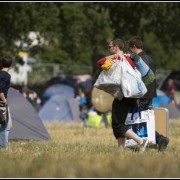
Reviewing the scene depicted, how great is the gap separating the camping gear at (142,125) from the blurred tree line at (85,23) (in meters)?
22.0

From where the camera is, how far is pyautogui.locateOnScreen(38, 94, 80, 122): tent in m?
25.0

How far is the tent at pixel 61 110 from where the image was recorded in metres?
25.0

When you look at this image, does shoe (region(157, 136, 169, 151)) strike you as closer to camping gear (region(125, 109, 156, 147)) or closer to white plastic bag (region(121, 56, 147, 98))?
camping gear (region(125, 109, 156, 147))

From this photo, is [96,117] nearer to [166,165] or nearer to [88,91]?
[88,91]

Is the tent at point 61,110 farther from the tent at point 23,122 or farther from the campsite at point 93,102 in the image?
the tent at point 23,122

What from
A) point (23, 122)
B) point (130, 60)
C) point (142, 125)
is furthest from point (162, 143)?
point (23, 122)

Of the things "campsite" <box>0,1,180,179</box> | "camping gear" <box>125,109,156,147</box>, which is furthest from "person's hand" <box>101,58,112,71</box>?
"camping gear" <box>125,109,156,147</box>

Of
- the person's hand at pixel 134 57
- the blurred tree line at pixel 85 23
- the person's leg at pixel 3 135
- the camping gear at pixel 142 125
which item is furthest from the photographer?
the blurred tree line at pixel 85 23

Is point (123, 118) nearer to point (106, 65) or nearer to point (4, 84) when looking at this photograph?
point (106, 65)

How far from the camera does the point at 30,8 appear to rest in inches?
1320

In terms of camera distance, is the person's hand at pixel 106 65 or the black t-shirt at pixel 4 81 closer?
the person's hand at pixel 106 65

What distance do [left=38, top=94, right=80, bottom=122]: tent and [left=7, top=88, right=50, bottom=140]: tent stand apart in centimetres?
897

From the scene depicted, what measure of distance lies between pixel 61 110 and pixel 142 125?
47.0ft

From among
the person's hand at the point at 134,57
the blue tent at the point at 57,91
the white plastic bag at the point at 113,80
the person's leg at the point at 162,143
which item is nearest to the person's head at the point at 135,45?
the person's hand at the point at 134,57
